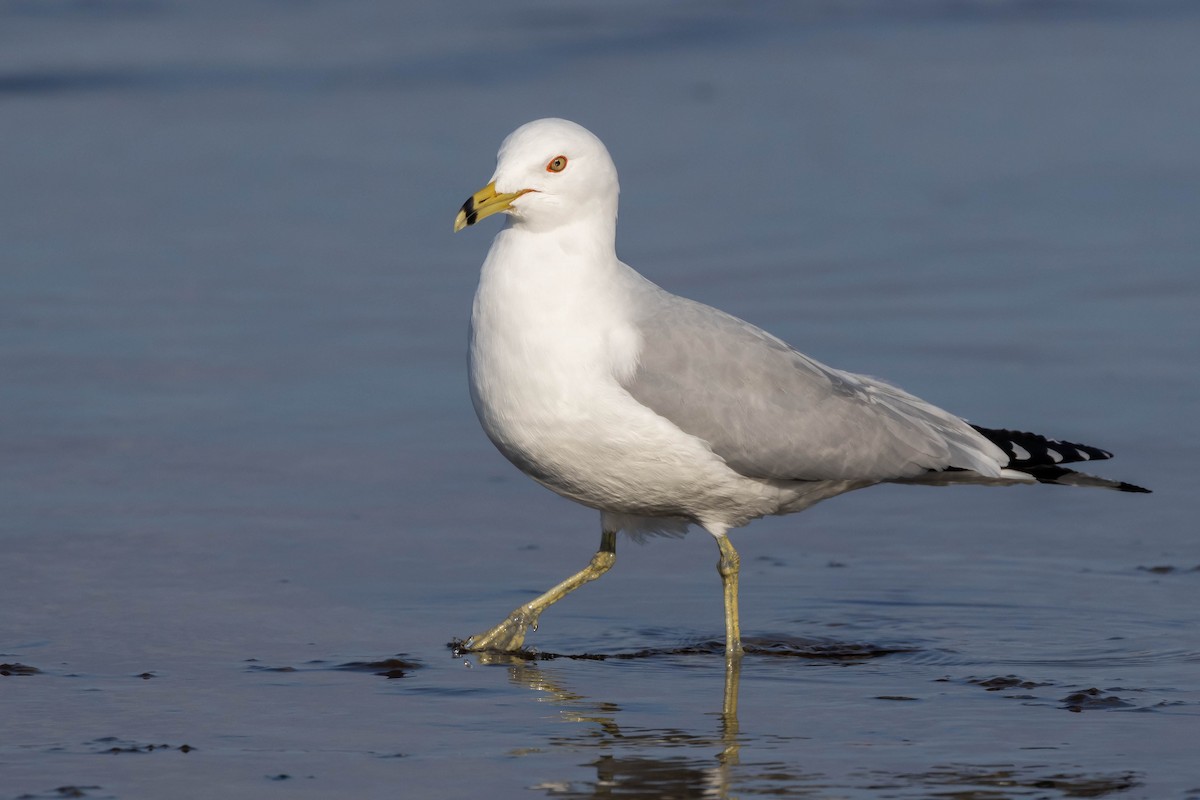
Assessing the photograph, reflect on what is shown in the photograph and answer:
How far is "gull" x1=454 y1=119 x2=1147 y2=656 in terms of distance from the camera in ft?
22.5

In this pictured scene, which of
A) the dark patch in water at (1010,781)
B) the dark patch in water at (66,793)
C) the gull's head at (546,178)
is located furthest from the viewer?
the gull's head at (546,178)

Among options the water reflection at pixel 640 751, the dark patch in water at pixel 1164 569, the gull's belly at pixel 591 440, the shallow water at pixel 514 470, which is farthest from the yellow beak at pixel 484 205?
the dark patch in water at pixel 1164 569

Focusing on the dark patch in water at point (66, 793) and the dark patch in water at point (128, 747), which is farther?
Answer: the dark patch in water at point (128, 747)

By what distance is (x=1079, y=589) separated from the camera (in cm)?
754

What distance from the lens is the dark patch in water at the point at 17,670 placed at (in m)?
6.30

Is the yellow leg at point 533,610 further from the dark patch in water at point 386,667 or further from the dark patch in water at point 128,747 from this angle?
the dark patch in water at point 128,747

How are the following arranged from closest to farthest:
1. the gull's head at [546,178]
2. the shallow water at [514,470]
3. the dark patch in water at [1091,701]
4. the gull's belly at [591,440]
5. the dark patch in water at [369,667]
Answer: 1. the shallow water at [514,470]
2. the dark patch in water at [1091,701]
3. the dark patch in water at [369,667]
4. the gull's belly at [591,440]
5. the gull's head at [546,178]

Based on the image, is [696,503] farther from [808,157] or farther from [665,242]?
[808,157]

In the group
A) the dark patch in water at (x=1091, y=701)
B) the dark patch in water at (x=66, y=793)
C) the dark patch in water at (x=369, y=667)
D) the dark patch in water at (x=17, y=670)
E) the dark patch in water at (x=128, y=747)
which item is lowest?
the dark patch in water at (x=66, y=793)

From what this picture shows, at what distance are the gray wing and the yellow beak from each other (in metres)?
0.60

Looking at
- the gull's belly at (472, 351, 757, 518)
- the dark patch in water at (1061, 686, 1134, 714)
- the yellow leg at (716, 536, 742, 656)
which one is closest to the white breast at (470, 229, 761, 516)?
the gull's belly at (472, 351, 757, 518)

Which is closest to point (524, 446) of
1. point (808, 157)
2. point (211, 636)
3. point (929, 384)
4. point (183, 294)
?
point (211, 636)

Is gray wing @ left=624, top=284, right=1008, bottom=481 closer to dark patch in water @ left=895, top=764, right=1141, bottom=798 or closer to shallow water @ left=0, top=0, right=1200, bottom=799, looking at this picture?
shallow water @ left=0, top=0, right=1200, bottom=799

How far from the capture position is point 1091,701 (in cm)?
614
